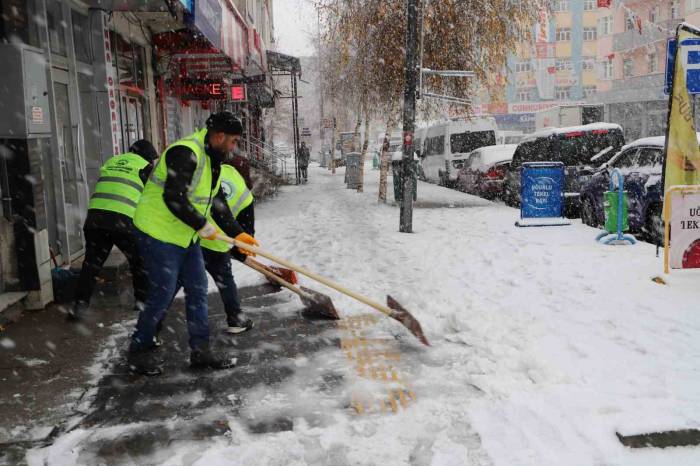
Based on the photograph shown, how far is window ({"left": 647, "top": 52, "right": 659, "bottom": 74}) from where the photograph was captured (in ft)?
117

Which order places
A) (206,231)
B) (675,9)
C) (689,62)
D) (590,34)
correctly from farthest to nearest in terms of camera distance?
(590,34)
(675,9)
(689,62)
(206,231)

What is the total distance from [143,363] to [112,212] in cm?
173

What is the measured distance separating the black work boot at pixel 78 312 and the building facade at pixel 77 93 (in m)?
0.57

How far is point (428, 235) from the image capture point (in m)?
10.7

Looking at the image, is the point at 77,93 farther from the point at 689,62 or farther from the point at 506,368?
the point at 689,62

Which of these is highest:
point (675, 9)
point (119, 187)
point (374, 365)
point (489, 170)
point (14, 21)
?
point (675, 9)

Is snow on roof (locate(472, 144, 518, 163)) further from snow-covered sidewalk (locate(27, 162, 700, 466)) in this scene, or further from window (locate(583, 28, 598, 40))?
window (locate(583, 28, 598, 40))

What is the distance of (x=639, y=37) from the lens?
35875mm

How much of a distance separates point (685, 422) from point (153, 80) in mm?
11086

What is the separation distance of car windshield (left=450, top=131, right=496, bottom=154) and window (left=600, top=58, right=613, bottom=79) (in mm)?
24914

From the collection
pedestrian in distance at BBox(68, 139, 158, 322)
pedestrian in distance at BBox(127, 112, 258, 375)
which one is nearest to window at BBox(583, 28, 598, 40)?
pedestrian in distance at BBox(68, 139, 158, 322)

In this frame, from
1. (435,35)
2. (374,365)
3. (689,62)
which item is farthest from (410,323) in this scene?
(435,35)

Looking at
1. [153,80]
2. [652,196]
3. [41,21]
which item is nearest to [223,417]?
[41,21]

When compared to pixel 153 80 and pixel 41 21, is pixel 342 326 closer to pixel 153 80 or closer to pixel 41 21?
pixel 41 21
